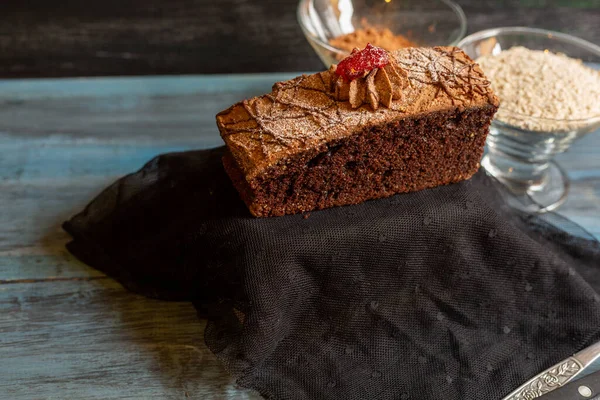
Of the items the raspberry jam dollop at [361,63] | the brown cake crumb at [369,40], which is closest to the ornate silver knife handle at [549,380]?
the raspberry jam dollop at [361,63]

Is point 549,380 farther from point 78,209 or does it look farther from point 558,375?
point 78,209

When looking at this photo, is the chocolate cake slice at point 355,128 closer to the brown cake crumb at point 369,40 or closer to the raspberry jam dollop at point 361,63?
the raspberry jam dollop at point 361,63

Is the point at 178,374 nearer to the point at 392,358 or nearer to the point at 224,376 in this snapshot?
the point at 224,376

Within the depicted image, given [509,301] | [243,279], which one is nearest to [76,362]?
[243,279]

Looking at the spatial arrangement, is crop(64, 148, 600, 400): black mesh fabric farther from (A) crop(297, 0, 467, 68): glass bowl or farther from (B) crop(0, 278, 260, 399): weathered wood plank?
(A) crop(297, 0, 467, 68): glass bowl

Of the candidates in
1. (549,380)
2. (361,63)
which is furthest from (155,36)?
(549,380)

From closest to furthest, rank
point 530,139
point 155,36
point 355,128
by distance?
1. point 355,128
2. point 530,139
3. point 155,36
